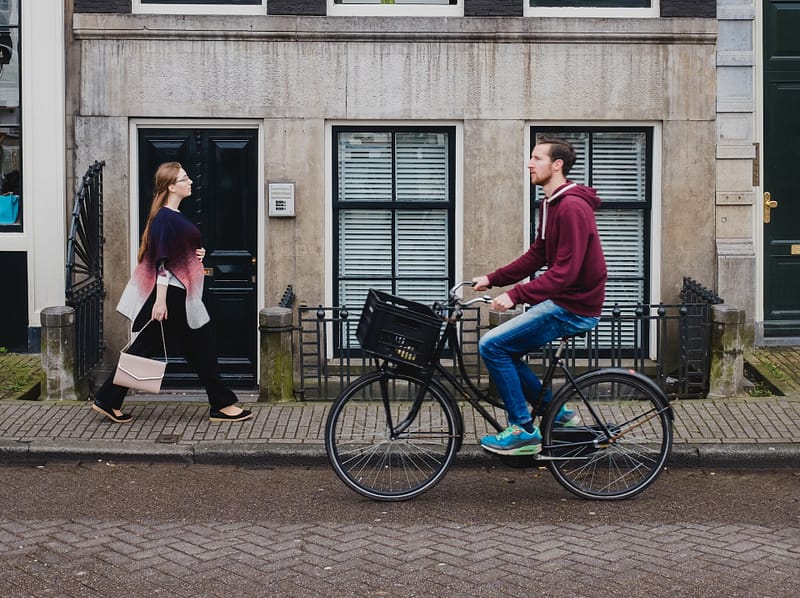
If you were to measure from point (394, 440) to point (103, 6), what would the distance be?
5898 mm

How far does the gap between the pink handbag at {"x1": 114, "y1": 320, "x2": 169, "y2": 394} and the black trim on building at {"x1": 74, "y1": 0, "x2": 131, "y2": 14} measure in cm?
385

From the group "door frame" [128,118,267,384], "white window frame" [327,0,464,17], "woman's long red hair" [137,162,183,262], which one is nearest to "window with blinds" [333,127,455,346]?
"door frame" [128,118,267,384]

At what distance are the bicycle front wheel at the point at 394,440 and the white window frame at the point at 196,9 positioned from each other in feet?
17.5

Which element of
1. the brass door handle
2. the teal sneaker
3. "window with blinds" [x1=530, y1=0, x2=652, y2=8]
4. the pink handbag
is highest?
"window with blinds" [x1=530, y1=0, x2=652, y2=8]

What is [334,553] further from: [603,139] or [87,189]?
[603,139]

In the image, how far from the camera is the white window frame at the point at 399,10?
1130 cm

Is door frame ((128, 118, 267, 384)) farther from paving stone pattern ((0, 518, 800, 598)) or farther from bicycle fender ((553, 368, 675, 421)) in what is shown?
paving stone pattern ((0, 518, 800, 598))

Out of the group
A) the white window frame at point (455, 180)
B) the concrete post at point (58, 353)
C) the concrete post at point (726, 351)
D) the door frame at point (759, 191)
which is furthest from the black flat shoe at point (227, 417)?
the door frame at point (759, 191)

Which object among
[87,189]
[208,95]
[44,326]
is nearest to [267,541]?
[44,326]

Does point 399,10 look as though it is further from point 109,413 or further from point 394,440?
point 394,440

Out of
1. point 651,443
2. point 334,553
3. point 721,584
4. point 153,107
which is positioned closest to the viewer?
point 721,584

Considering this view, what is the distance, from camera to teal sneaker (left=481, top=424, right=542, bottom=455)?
7051 millimetres

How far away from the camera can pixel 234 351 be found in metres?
11.5

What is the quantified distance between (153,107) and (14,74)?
4.83ft
